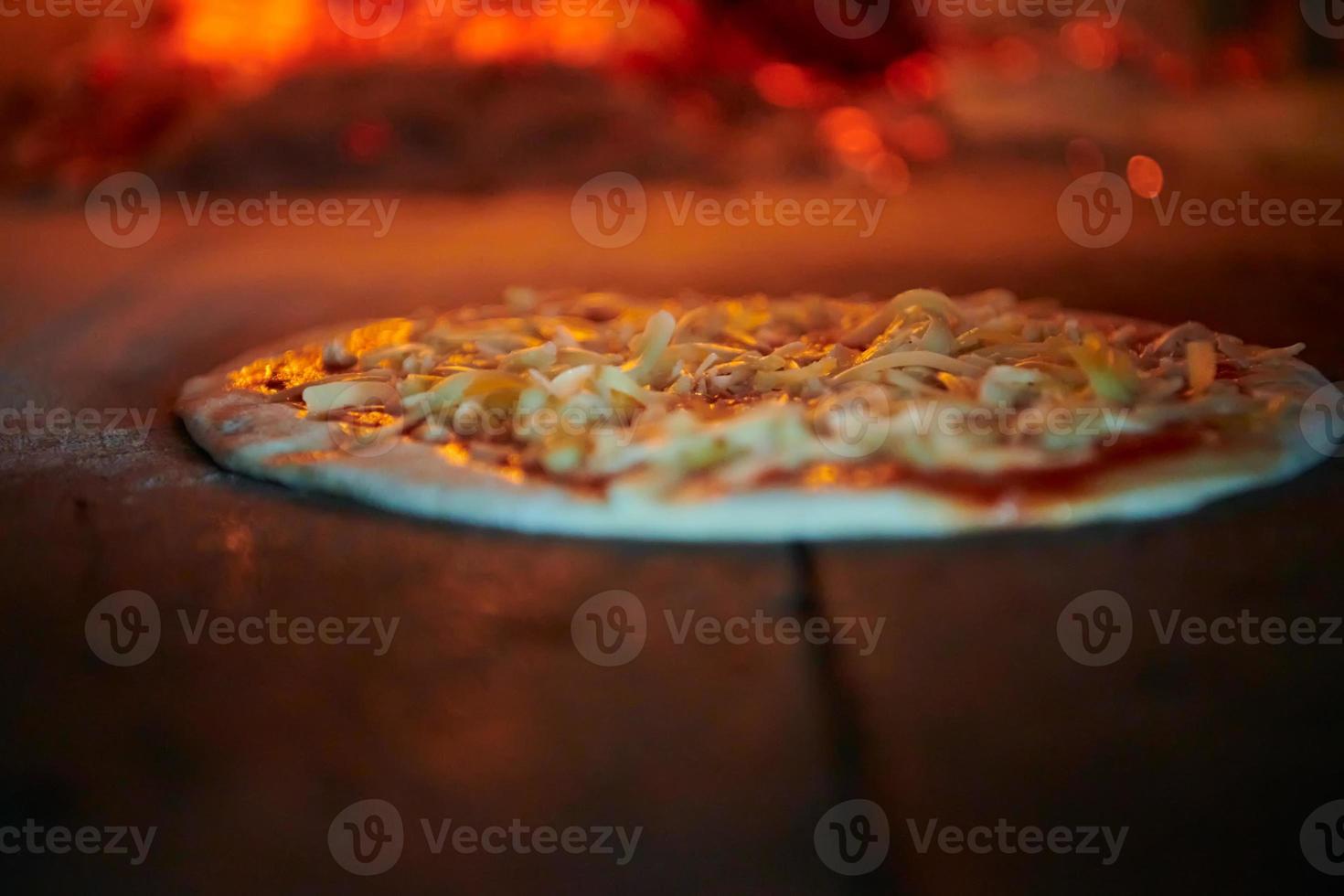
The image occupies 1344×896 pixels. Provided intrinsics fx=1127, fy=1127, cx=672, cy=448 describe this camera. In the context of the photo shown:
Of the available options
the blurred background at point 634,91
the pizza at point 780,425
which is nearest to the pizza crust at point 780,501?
the pizza at point 780,425

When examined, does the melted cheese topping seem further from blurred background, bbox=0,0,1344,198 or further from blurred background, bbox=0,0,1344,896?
blurred background, bbox=0,0,1344,198

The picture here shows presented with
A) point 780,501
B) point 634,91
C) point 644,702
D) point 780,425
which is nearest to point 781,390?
point 780,425

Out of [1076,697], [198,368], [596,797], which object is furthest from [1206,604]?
[198,368]

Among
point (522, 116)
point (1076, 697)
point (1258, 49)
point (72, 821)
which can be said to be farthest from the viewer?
point (522, 116)

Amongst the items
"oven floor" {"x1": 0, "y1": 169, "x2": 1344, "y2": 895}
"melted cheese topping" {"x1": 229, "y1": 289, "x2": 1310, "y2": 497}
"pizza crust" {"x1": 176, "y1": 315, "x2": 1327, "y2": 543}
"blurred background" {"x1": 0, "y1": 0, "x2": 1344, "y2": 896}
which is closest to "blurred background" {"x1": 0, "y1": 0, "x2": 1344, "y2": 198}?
"blurred background" {"x1": 0, "y1": 0, "x2": 1344, "y2": 896}

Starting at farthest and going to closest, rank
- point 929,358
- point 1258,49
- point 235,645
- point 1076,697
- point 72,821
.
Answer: point 1258,49 → point 929,358 → point 235,645 → point 1076,697 → point 72,821

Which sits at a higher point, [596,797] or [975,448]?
[975,448]

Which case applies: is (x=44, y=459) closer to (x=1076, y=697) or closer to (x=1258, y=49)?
(x=1076, y=697)

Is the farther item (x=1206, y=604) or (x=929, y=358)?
(x=929, y=358)
